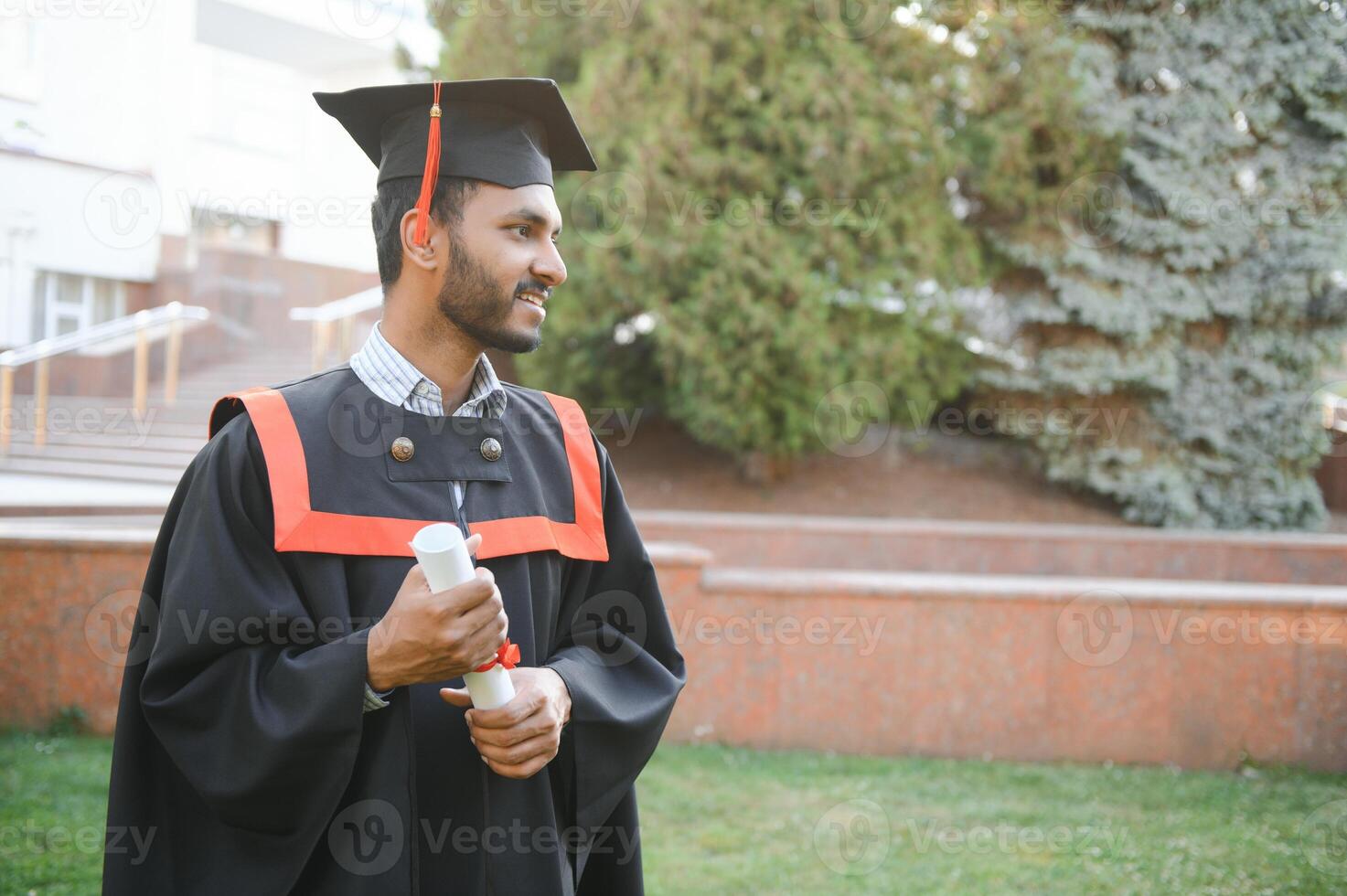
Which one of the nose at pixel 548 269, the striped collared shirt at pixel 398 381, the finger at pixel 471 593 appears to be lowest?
the finger at pixel 471 593

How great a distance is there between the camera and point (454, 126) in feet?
7.15

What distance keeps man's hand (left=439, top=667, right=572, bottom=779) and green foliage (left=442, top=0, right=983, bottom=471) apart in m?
8.95

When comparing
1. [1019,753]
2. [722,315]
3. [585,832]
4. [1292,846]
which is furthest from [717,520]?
[585,832]

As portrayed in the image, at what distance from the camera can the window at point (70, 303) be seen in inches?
594

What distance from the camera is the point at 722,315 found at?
427 inches

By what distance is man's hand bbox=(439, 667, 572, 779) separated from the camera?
6.07 feet

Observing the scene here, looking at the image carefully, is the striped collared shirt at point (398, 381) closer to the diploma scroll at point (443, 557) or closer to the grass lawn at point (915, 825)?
the diploma scroll at point (443, 557)

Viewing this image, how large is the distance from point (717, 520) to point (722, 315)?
285cm

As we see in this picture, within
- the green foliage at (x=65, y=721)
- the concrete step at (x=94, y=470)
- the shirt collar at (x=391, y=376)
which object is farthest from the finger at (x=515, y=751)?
the concrete step at (x=94, y=470)

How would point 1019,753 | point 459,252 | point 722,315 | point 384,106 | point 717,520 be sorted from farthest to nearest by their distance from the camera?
point 722,315 → point 717,520 → point 1019,753 → point 384,106 → point 459,252

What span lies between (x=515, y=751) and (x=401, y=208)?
115 cm

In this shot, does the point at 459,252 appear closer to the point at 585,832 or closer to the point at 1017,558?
the point at 585,832

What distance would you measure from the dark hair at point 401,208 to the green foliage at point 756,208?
862 cm

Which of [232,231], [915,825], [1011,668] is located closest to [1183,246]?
[1011,668]
